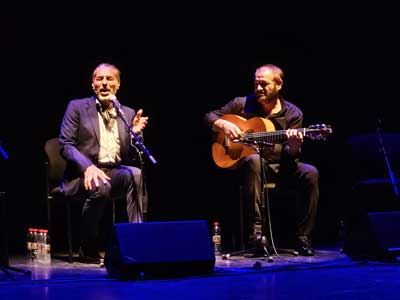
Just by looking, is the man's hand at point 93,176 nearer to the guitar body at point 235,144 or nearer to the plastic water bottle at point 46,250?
the plastic water bottle at point 46,250

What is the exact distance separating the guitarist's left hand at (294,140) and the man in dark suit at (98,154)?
109cm

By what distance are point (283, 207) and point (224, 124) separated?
1417mm

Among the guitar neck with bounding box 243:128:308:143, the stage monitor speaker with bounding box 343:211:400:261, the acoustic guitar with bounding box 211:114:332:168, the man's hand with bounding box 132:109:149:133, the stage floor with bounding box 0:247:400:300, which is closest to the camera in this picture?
the stage floor with bounding box 0:247:400:300

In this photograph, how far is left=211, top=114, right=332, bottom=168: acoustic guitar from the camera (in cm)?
520

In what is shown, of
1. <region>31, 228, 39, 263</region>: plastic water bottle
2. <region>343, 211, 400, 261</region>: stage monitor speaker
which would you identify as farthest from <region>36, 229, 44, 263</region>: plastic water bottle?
<region>343, 211, 400, 261</region>: stage monitor speaker

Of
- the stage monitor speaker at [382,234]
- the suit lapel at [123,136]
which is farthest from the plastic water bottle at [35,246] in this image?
the stage monitor speaker at [382,234]

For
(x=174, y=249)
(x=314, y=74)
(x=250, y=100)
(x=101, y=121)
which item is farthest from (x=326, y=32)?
(x=174, y=249)

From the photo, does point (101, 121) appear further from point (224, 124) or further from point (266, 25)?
point (266, 25)

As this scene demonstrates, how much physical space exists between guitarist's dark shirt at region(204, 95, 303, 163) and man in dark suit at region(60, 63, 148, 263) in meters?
0.73

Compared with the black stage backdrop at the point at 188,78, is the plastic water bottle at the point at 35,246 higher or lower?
lower

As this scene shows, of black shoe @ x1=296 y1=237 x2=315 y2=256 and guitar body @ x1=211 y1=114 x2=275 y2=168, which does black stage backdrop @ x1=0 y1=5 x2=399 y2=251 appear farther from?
black shoe @ x1=296 y1=237 x2=315 y2=256

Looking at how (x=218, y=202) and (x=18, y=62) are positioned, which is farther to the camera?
(x=218, y=202)

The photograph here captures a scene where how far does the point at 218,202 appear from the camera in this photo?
22.3 ft

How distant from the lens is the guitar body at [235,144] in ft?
17.8
